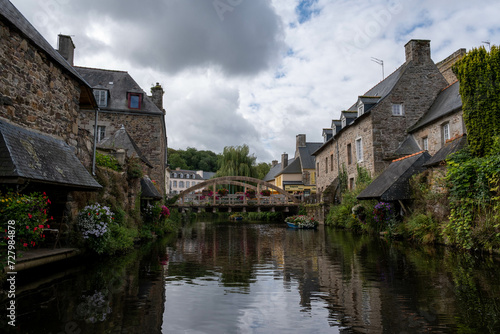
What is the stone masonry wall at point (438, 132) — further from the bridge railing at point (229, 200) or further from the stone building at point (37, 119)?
the stone building at point (37, 119)

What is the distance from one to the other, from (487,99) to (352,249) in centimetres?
599

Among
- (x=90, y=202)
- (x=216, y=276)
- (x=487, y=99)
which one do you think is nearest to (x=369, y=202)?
(x=487, y=99)

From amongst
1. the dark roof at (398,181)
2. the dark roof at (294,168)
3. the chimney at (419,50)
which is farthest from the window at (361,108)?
the dark roof at (294,168)

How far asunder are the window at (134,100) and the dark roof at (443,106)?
15.4 meters

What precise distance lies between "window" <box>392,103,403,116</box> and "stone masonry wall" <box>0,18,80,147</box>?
52.3 ft

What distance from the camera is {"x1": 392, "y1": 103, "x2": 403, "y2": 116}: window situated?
747 inches

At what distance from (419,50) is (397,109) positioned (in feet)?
12.3

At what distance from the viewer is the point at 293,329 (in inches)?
151

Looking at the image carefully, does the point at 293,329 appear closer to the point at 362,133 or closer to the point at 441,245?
the point at 441,245

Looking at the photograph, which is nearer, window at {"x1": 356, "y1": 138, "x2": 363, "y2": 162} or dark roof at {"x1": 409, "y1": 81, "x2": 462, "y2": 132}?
dark roof at {"x1": 409, "y1": 81, "x2": 462, "y2": 132}

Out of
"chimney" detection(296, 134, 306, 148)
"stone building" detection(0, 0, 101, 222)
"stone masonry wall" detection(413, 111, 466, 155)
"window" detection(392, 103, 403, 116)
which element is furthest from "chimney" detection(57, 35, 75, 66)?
"chimney" detection(296, 134, 306, 148)

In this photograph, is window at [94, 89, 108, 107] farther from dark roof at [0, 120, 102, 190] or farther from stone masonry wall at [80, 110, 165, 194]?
dark roof at [0, 120, 102, 190]

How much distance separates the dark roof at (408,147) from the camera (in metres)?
18.0

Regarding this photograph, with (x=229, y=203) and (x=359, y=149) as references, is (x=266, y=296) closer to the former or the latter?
(x=359, y=149)
